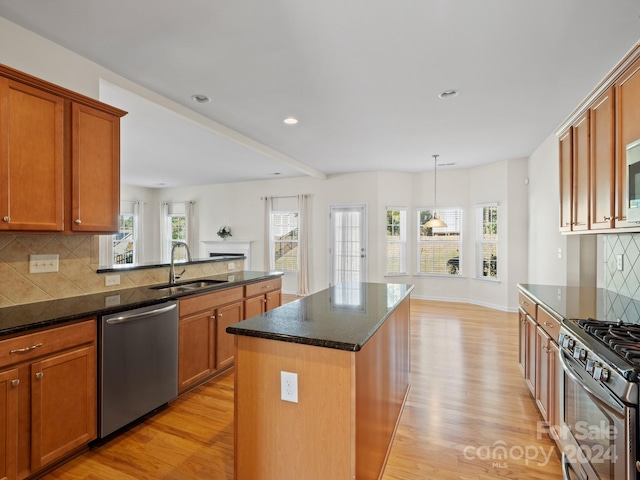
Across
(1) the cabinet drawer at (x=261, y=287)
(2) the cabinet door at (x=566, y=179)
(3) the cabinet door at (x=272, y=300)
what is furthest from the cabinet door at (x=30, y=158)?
(2) the cabinet door at (x=566, y=179)

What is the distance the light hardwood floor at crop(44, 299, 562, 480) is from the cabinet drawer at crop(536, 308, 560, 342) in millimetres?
787

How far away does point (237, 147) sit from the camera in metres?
4.86

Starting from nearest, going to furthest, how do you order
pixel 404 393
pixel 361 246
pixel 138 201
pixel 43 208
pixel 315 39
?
pixel 43 208 → pixel 315 39 → pixel 404 393 → pixel 361 246 → pixel 138 201

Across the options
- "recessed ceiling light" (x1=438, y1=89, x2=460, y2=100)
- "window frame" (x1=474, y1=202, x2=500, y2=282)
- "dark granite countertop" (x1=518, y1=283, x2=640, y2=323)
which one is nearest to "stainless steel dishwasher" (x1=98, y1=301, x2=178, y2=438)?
"dark granite countertop" (x1=518, y1=283, x2=640, y2=323)

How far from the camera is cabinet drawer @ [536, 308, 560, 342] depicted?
2.02 meters

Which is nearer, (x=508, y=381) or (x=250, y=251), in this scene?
(x=508, y=381)

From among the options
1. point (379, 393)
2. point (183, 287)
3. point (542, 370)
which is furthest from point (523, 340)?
point (183, 287)

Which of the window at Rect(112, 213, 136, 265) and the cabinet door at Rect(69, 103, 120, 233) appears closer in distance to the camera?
the cabinet door at Rect(69, 103, 120, 233)

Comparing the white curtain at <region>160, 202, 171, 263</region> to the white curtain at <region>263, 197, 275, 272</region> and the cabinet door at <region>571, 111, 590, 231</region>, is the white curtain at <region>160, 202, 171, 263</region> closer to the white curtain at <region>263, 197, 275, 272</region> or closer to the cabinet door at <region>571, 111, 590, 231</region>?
the white curtain at <region>263, 197, 275, 272</region>

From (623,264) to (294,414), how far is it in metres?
2.82

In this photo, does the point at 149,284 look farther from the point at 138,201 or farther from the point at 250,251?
the point at 138,201

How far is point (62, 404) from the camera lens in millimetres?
1917

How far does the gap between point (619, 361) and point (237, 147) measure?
4.71m

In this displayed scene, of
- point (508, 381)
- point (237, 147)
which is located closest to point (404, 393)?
point (508, 381)
